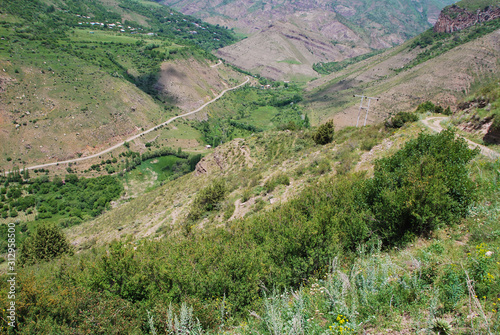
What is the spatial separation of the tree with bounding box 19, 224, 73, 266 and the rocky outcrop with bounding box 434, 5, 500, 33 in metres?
149

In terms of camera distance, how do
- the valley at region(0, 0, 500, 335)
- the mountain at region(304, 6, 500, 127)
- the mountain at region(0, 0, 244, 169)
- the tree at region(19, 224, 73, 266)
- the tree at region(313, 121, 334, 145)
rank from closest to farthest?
the valley at region(0, 0, 500, 335), the tree at region(19, 224, 73, 266), the tree at region(313, 121, 334, 145), the mountain at region(0, 0, 244, 169), the mountain at region(304, 6, 500, 127)

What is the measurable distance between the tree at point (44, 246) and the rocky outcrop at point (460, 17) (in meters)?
149

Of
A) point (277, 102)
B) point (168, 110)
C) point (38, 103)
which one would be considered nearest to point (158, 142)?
point (168, 110)

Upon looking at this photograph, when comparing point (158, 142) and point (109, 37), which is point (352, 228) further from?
point (109, 37)

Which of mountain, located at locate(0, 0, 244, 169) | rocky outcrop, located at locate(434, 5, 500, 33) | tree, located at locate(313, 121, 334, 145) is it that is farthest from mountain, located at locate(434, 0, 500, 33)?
tree, located at locate(313, 121, 334, 145)

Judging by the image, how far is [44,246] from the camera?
21.2m

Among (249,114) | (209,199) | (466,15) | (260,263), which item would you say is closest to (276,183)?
(209,199)

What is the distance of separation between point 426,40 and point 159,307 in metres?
153

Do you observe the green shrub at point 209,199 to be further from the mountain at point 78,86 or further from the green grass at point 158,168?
the mountain at point 78,86

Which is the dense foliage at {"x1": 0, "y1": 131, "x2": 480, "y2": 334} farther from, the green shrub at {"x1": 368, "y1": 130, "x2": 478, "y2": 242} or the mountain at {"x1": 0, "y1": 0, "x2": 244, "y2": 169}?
the mountain at {"x1": 0, "y1": 0, "x2": 244, "y2": 169}

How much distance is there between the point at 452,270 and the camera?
5.31m

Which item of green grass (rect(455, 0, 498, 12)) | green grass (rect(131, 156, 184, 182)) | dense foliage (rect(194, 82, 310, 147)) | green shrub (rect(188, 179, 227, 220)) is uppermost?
green grass (rect(455, 0, 498, 12))

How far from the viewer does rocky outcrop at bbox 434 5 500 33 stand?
104438 mm

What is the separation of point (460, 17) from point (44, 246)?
16551cm
